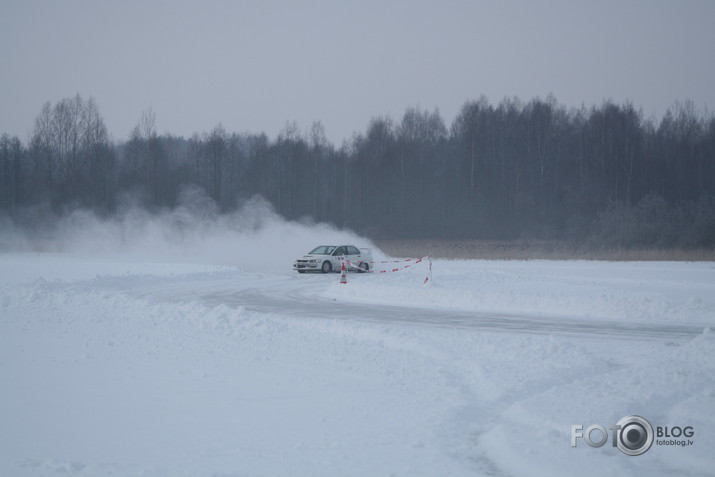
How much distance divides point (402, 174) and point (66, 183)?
4129cm

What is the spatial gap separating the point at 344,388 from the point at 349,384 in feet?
0.80

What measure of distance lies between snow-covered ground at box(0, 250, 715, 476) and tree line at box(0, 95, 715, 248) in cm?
5690

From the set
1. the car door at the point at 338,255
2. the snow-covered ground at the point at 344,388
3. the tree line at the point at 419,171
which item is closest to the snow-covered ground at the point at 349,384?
the snow-covered ground at the point at 344,388

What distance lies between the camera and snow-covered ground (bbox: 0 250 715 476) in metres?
6.28

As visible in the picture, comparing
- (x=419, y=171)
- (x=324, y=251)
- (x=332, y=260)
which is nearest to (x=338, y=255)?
(x=332, y=260)

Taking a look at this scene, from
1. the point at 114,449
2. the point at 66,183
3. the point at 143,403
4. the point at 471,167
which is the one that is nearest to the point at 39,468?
the point at 114,449

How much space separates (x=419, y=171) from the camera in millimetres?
86625

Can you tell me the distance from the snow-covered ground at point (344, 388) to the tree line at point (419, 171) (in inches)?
2240

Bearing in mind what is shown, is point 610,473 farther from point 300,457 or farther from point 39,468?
point 39,468

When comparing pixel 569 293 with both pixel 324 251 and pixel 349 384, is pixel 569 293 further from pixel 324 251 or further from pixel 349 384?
pixel 324 251

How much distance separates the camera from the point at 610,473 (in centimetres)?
583

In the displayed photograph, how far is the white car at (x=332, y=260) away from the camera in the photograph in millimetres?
35406

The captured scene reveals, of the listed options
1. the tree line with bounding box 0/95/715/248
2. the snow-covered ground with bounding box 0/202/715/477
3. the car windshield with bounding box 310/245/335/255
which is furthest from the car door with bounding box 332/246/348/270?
the tree line with bounding box 0/95/715/248

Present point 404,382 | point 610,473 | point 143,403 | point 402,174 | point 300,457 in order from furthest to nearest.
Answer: point 402,174 → point 404,382 → point 143,403 → point 300,457 → point 610,473
